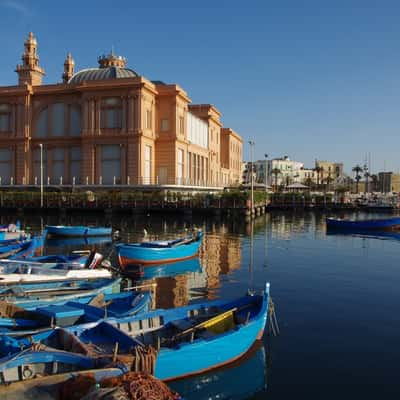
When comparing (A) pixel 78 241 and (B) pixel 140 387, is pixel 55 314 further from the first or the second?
(A) pixel 78 241

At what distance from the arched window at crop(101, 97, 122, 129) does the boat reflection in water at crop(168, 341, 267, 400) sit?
65.7 meters

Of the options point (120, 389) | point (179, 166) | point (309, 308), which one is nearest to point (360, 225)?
point (179, 166)

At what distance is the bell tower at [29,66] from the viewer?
91.6 m

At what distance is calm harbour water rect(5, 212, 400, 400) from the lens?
12141 mm

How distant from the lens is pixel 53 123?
79.8 meters

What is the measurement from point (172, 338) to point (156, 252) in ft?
54.3

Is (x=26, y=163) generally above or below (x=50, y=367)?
above

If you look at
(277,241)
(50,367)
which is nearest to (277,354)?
(50,367)

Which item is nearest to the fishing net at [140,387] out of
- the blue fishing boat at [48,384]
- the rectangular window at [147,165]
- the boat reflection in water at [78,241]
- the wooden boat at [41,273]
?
the blue fishing boat at [48,384]

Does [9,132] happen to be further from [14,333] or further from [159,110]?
[14,333]

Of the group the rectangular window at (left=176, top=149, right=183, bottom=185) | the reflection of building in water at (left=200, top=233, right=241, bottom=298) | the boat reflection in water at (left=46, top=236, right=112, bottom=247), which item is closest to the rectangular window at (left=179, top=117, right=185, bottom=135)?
the rectangular window at (left=176, top=149, right=183, bottom=185)

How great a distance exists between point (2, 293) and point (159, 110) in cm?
6682

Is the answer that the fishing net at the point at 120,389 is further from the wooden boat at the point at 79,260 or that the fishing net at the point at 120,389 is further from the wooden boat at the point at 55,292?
the wooden boat at the point at 79,260

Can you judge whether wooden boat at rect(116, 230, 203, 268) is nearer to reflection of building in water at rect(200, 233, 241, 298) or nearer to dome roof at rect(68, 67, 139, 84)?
reflection of building in water at rect(200, 233, 241, 298)
